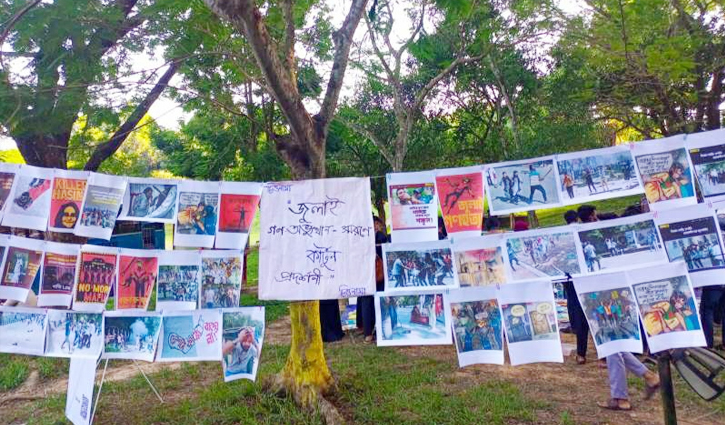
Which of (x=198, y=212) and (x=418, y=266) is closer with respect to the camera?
(x=418, y=266)

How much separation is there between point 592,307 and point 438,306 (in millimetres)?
868

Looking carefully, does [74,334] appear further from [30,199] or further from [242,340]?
[242,340]

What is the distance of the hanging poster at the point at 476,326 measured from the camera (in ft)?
10.1

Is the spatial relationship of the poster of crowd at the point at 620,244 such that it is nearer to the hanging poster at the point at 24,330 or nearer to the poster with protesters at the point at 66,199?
the poster with protesters at the point at 66,199

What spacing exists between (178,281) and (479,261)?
1.91 m

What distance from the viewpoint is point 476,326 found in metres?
3.09

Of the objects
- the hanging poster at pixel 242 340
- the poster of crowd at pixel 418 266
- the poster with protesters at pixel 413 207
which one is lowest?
the hanging poster at pixel 242 340

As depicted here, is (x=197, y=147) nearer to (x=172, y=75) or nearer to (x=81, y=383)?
(x=172, y=75)

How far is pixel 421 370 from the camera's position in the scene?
504 centimetres

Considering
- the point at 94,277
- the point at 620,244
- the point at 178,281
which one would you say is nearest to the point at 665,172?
the point at 620,244

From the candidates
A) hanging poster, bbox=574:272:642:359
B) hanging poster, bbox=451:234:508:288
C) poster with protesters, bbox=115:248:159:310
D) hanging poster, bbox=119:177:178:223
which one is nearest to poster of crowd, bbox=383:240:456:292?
hanging poster, bbox=451:234:508:288

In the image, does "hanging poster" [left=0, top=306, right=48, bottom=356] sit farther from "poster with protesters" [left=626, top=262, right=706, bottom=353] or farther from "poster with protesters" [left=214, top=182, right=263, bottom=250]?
"poster with protesters" [left=626, top=262, right=706, bottom=353]

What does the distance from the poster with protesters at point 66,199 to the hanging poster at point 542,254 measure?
2.62 metres

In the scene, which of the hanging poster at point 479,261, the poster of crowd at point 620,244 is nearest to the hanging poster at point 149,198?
the hanging poster at point 479,261
